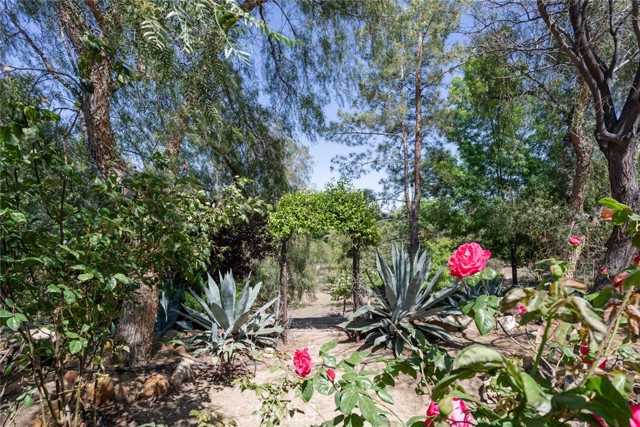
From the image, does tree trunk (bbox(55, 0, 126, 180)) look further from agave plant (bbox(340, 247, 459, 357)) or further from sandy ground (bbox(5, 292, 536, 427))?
agave plant (bbox(340, 247, 459, 357))

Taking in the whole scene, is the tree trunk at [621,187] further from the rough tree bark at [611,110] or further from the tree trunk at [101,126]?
the tree trunk at [101,126]

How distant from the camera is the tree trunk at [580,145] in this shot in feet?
17.7

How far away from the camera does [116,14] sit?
2.44 m

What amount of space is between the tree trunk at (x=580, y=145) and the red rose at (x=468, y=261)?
234 inches

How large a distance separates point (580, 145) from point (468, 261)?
22.6 ft

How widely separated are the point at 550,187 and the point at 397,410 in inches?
317

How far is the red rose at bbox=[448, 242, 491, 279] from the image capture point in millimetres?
921

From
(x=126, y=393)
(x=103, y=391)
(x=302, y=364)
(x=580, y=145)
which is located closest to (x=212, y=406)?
(x=126, y=393)

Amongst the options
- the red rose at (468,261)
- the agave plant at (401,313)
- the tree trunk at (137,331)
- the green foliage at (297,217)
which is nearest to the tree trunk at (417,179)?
the green foliage at (297,217)

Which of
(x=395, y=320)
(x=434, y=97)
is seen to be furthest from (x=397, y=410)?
(x=434, y=97)

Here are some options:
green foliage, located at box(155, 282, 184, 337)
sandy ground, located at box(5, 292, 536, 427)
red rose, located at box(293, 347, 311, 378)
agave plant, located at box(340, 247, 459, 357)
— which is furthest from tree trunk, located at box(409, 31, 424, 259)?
red rose, located at box(293, 347, 311, 378)

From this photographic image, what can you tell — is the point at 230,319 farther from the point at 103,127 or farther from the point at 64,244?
the point at 64,244

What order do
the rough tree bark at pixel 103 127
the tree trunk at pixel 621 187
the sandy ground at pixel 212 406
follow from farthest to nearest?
the tree trunk at pixel 621 187
the rough tree bark at pixel 103 127
the sandy ground at pixel 212 406

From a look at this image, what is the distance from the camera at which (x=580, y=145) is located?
6020mm
